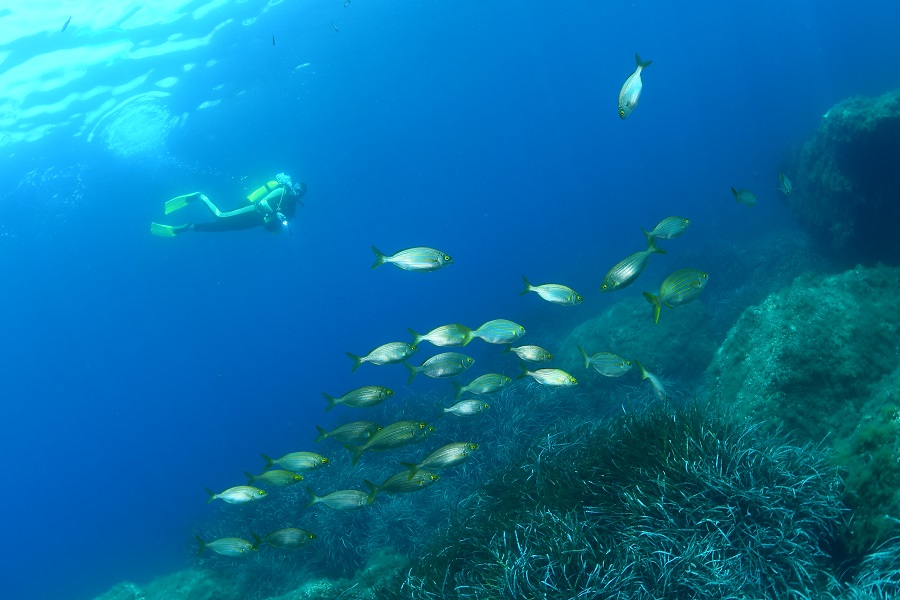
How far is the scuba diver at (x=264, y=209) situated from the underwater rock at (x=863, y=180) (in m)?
16.6

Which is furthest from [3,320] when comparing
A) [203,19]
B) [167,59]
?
[203,19]

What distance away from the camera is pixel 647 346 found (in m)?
11.0

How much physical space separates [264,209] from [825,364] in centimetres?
1777

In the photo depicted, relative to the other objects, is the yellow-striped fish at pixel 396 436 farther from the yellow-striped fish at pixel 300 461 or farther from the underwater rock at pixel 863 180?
the underwater rock at pixel 863 180

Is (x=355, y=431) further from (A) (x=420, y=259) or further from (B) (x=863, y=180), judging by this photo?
(B) (x=863, y=180)

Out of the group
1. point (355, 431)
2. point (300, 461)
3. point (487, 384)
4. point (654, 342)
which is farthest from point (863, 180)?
point (300, 461)

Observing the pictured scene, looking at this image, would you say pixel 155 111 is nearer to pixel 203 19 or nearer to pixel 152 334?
pixel 203 19

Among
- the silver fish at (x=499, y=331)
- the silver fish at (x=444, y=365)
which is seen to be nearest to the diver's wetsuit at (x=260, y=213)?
the silver fish at (x=444, y=365)

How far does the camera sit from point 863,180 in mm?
9648

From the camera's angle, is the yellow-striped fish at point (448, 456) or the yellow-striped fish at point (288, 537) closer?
the yellow-striped fish at point (448, 456)

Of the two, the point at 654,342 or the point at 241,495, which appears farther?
the point at 654,342

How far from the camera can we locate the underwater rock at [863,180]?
9266 mm

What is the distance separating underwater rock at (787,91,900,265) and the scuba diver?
16600 mm

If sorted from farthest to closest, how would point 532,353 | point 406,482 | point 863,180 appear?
point 863,180 < point 532,353 < point 406,482
